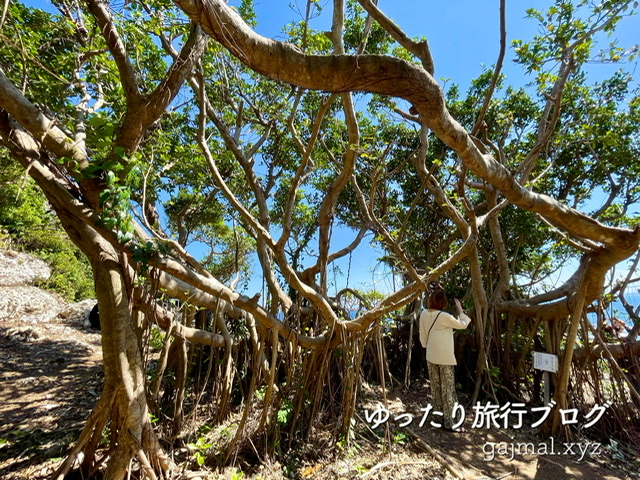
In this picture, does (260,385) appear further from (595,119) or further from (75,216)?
(595,119)

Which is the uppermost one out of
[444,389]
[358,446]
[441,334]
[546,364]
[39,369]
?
[441,334]

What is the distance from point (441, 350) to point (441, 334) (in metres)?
0.16

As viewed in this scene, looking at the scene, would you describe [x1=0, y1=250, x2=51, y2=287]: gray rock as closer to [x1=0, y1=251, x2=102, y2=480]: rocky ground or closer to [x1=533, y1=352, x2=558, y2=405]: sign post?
[x1=0, y1=251, x2=102, y2=480]: rocky ground

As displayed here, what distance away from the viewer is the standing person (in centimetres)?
353

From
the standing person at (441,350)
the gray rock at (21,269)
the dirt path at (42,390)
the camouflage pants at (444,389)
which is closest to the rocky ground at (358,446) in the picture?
the dirt path at (42,390)

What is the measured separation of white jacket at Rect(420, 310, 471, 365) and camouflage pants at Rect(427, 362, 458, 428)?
0.16 meters

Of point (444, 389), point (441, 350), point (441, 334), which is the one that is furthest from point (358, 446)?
point (441, 334)

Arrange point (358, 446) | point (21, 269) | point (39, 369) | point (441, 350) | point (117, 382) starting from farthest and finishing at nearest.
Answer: point (21, 269) < point (39, 369) < point (441, 350) < point (358, 446) < point (117, 382)

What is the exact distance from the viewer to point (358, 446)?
3.07 m

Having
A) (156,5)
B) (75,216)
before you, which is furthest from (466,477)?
(156,5)

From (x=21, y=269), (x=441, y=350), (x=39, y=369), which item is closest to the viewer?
(x=441, y=350)

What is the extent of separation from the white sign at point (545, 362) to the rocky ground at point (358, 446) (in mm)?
738

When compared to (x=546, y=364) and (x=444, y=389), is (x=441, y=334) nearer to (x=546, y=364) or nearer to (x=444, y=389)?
(x=444, y=389)

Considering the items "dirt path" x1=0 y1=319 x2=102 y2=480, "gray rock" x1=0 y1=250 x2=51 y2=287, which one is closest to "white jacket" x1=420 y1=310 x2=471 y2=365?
"dirt path" x1=0 y1=319 x2=102 y2=480
